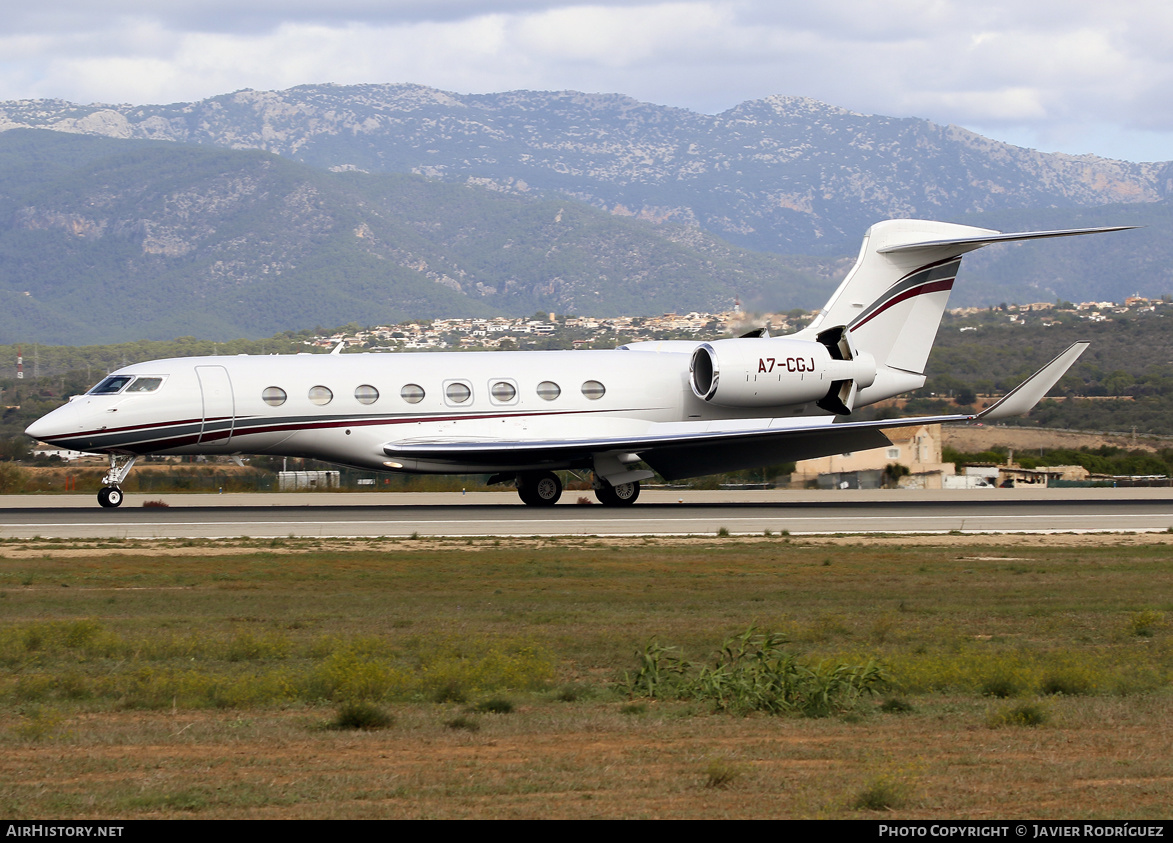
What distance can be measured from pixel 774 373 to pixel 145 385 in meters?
13.1

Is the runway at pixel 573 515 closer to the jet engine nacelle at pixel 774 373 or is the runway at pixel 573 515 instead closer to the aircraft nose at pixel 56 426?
the aircraft nose at pixel 56 426

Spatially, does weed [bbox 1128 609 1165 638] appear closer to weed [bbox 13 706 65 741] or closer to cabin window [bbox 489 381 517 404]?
weed [bbox 13 706 65 741]

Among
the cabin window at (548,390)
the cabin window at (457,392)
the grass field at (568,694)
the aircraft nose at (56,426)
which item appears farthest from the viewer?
the cabin window at (548,390)

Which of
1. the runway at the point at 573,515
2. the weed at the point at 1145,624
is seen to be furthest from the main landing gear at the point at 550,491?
the weed at the point at 1145,624

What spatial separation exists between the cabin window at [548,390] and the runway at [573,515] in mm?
2450

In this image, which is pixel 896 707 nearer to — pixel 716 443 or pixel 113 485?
pixel 716 443

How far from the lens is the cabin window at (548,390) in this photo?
88.8ft

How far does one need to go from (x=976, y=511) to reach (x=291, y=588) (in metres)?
17.1

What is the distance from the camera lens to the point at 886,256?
29.9 m

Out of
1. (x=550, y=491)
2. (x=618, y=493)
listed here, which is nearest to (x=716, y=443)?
(x=618, y=493)

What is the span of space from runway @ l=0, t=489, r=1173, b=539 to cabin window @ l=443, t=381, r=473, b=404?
7.90 feet

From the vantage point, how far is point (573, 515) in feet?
85.6
